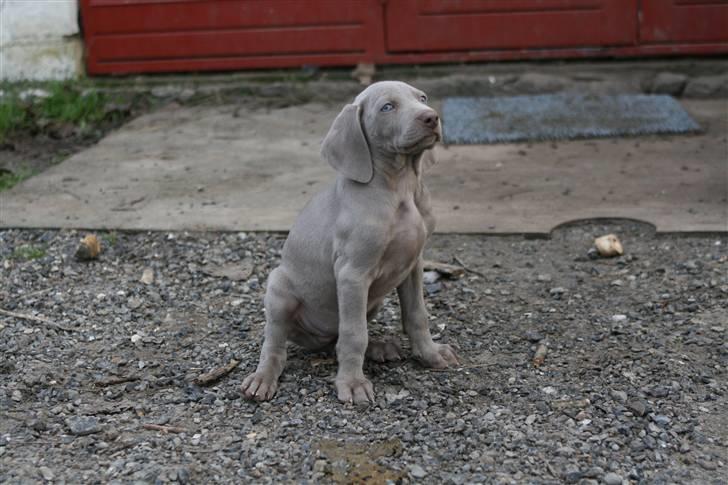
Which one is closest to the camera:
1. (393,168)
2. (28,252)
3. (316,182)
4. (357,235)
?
(357,235)

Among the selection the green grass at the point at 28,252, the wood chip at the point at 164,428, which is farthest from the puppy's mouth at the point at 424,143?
the green grass at the point at 28,252

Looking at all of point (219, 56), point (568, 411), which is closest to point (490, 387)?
point (568, 411)

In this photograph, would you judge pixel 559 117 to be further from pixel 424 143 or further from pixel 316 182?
pixel 424 143

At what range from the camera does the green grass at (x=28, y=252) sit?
588cm

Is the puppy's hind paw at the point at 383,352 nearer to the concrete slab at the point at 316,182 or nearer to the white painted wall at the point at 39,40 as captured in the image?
the concrete slab at the point at 316,182

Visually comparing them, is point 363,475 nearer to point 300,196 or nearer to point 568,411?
point 568,411

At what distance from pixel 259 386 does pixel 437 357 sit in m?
0.76

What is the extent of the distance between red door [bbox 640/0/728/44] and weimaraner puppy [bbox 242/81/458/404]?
211 inches

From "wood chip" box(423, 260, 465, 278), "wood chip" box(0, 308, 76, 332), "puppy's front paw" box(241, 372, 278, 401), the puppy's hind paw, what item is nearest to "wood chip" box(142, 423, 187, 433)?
"puppy's front paw" box(241, 372, 278, 401)

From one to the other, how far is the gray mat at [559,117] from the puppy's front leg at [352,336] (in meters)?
4.01

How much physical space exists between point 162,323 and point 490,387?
170 centimetres

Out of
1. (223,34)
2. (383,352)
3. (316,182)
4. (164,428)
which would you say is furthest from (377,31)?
(164,428)

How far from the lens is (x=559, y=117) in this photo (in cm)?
827

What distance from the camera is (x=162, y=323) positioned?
197 inches
